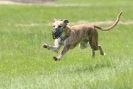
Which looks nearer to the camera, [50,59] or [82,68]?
[82,68]

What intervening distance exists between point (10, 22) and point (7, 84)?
69.8 feet

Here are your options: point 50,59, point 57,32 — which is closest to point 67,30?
point 57,32

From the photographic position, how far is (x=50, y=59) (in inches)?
709

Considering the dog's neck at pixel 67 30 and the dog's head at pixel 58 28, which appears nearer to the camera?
the dog's head at pixel 58 28

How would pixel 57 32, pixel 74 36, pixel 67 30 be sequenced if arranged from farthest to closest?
pixel 74 36
pixel 67 30
pixel 57 32

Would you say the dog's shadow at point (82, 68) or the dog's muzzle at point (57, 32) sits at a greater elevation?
the dog's muzzle at point (57, 32)

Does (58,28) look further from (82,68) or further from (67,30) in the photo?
(82,68)

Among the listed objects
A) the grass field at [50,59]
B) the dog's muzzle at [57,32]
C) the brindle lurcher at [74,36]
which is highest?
the dog's muzzle at [57,32]

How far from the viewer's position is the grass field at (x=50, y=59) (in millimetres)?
11766

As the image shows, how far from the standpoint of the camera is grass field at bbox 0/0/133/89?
11766mm

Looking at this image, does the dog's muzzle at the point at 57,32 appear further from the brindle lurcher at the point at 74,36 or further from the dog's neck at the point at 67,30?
the dog's neck at the point at 67,30

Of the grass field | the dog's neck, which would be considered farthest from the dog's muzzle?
the grass field

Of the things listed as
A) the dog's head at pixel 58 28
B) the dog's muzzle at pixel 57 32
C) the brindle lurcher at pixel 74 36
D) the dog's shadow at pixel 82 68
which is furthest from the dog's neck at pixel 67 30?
the dog's shadow at pixel 82 68

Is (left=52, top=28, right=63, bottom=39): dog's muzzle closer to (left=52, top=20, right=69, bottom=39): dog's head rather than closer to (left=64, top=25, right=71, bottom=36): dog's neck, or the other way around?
(left=52, top=20, right=69, bottom=39): dog's head
